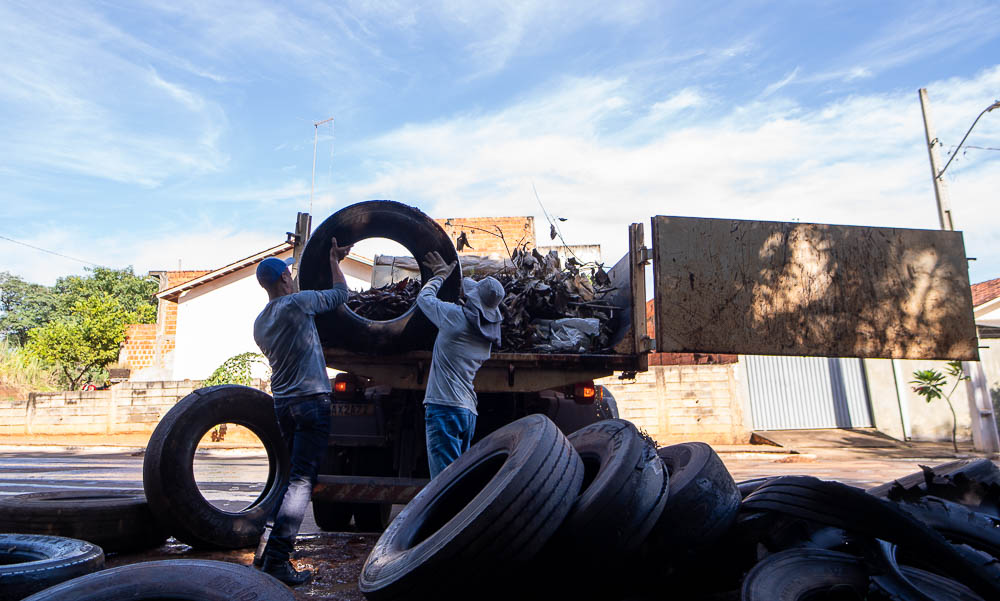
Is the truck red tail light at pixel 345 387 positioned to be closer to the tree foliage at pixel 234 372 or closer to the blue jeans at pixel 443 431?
the blue jeans at pixel 443 431

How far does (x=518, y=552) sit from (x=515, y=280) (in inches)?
130

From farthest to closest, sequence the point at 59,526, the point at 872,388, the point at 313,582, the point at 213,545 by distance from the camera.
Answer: the point at 872,388, the point at 213,545, the point at 59,526, the point at 313,582

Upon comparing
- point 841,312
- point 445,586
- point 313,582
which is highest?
point 841,312

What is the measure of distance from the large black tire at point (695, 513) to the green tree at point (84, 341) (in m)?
27.3

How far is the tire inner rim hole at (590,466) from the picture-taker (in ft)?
12.0

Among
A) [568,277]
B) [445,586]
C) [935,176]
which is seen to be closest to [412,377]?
[568,277]

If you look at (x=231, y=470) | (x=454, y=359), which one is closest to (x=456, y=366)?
(x=454, y=359)

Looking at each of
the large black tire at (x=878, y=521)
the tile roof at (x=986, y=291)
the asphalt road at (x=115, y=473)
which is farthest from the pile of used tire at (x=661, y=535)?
the tile roof at (x=986, y=291)

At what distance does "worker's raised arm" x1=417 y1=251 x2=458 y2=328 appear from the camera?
4.46 metres

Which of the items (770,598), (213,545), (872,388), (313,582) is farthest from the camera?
(872,388)

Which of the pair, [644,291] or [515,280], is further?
[515,280]

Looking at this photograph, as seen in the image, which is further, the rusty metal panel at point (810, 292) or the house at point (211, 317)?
the house at point (211, 317)

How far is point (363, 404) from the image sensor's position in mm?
4930

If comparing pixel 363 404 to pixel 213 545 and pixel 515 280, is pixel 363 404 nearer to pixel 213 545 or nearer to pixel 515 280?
pixel 213 545
